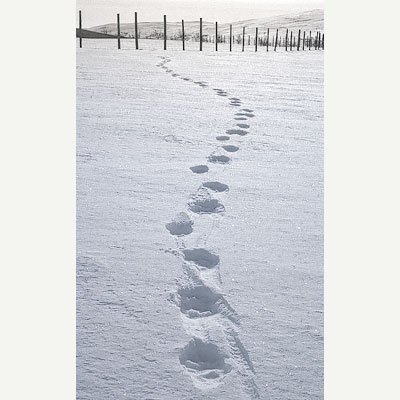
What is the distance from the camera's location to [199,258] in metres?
1.32

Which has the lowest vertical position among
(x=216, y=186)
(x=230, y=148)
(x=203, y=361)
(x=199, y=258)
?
(x=203, y=361)

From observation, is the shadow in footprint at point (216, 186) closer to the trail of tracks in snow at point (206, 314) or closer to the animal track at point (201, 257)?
the trail of tracks in snow at point (206, 314)

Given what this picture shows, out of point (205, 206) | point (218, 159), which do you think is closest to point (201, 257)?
point (205, 206)

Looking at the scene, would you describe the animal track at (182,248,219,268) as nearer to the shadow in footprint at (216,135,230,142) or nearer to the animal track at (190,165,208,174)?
the animal track at (190,165,208,174)

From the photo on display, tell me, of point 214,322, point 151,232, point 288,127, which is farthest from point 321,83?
point 214,322

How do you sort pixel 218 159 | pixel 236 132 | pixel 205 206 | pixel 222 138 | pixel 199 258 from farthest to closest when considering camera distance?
pixel 236 132
pixel 222 138
pixel 218 159
pixel 205 206
pixel 199 258

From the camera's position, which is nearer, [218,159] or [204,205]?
[204,205]

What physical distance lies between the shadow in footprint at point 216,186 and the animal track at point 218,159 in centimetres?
24

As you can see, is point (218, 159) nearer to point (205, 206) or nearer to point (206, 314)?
point (205, 206)

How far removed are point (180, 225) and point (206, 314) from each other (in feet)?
1.39

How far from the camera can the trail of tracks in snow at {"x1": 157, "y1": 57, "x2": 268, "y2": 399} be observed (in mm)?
980

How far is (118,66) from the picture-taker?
17.2ft

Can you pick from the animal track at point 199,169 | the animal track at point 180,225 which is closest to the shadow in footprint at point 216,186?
the animal track at point 199,169

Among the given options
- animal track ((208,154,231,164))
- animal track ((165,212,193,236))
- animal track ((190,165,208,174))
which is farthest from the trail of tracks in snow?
animal track ((208,154,231,164))
